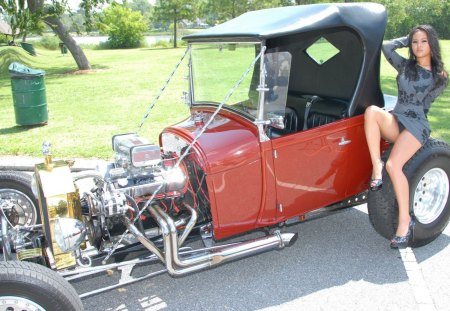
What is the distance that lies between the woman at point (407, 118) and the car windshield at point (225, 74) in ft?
3.17

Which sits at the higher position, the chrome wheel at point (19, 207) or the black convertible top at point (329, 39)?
the black convertible top at point (329, 39)

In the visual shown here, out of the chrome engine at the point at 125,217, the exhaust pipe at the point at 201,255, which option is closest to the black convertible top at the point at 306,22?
the chrome engine at the point at 125,217

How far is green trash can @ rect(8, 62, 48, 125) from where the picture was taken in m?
8.64

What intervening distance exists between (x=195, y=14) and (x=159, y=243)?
139ft

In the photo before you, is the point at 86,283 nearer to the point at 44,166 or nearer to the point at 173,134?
the point at 44,166

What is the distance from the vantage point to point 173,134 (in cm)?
370

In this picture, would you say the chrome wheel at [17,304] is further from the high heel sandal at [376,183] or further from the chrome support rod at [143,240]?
the high heel sandal at [376,183]

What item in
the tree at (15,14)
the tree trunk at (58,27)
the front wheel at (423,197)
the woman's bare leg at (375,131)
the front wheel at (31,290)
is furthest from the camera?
the tree trunk at (58,27)

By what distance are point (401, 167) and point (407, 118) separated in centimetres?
42

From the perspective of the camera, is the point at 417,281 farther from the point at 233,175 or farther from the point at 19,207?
the point at 19,207

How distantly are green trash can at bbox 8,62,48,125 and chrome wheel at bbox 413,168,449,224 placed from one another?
732cm

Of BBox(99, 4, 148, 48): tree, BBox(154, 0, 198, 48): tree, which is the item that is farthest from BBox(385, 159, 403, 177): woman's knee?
BBox(154, 0, 198, 48): tree

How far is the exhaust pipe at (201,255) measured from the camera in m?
2.98

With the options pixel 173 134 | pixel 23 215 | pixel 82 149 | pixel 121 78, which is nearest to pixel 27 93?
pixel 82 149
